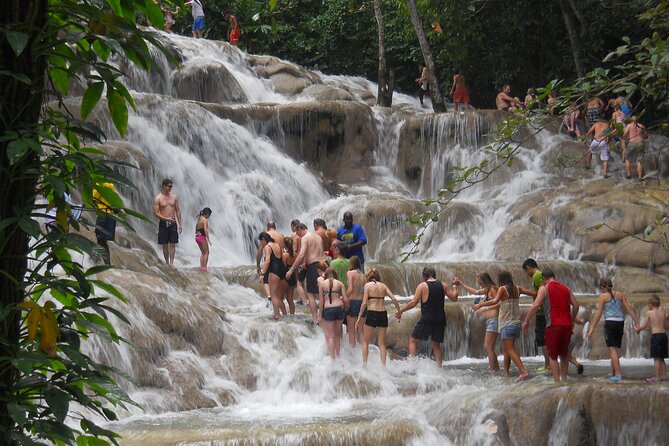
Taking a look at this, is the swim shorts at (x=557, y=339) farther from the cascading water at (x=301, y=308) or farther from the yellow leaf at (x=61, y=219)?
the yellow leaf at (x=61, y=219)

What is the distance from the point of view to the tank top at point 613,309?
12.5 metres

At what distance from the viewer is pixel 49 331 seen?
227 cm

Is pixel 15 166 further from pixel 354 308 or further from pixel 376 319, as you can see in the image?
pixel 354 308

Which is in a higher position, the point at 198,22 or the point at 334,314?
the point at 198,22

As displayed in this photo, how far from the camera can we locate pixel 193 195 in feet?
72.3

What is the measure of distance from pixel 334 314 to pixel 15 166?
11.4 metres

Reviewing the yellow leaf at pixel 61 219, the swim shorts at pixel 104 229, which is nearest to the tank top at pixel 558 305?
the swim shorts at pixel 104 229

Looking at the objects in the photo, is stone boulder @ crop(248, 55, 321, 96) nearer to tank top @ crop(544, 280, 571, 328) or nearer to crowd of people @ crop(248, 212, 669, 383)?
crowd of people @ crop(248, 212, 669, 383)

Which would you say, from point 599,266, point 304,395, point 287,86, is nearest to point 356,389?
point 304,395

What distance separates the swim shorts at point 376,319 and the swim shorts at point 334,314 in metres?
0.37

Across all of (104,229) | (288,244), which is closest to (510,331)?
(288,244)

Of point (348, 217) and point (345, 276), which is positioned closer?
point (345, 276)

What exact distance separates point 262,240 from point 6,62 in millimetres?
13389

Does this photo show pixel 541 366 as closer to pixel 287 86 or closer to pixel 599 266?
pixel 599 266
